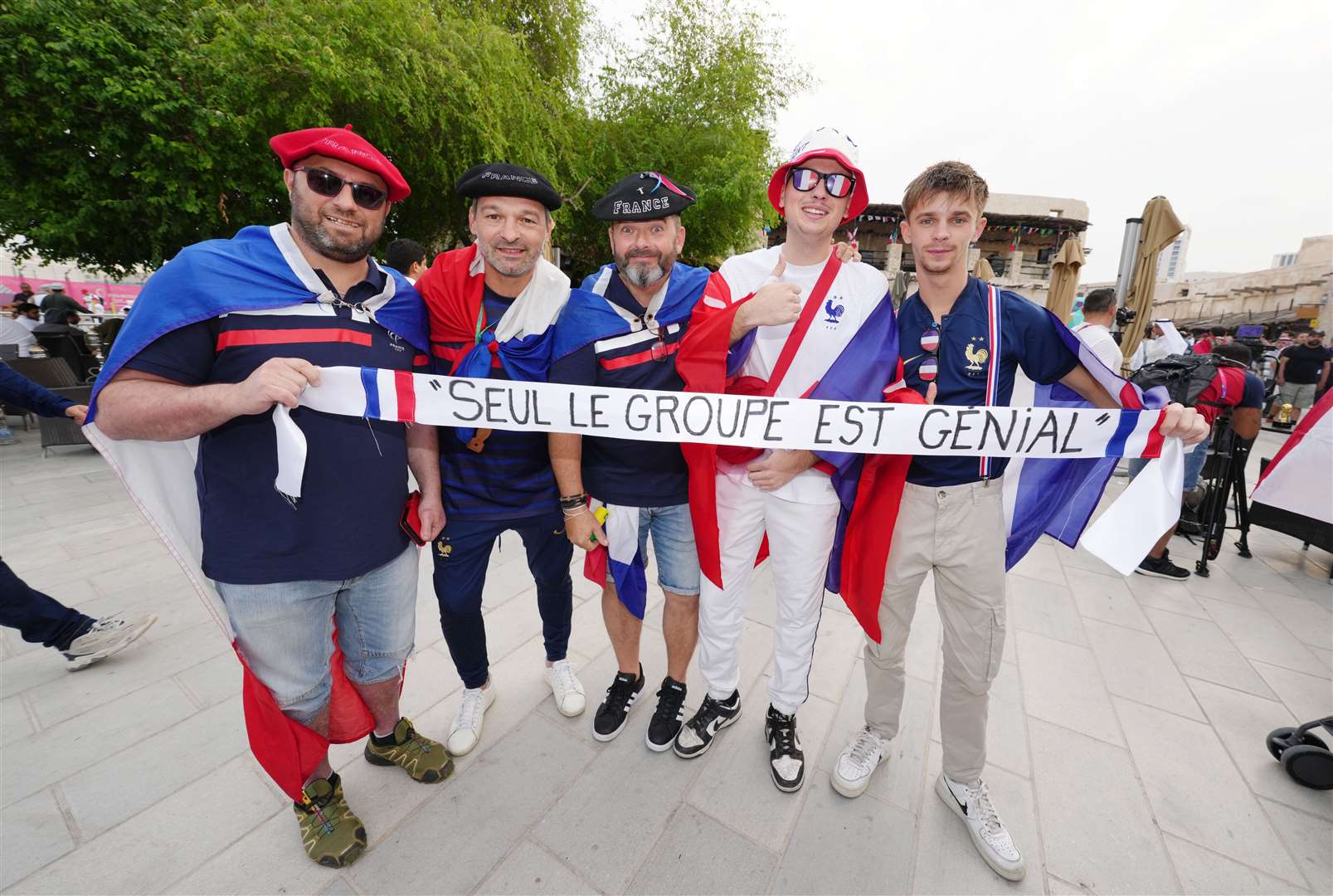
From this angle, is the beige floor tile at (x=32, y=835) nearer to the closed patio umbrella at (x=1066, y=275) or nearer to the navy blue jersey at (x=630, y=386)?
the navy blue jersey at (x=630, y=386)

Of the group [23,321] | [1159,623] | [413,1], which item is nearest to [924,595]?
[1159,623]

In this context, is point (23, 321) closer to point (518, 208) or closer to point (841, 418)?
point (518, 208)

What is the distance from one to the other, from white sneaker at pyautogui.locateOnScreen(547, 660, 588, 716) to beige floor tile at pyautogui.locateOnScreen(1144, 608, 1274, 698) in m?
3.67

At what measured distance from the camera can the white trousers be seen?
2184 mm

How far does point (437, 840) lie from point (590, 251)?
A: 16.8m

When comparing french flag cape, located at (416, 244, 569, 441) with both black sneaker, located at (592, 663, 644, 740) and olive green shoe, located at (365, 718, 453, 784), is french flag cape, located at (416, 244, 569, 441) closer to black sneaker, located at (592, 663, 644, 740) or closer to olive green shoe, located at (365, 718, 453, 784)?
olive green shoe, located at (365, 718, 453, 784)

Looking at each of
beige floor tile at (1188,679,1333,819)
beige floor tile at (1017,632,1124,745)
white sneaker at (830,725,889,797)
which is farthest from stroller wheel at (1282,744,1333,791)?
white sneaker at (830,725,889,797)

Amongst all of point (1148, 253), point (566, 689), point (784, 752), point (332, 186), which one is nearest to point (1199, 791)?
point (784, 752)

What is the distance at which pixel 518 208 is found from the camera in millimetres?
2014

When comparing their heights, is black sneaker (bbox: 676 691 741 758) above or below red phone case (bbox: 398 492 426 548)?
below

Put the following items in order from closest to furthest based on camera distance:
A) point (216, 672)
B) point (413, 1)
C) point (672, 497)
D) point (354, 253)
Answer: point (354, 253), point (672, 497), point (216, 672), point (413, 1)

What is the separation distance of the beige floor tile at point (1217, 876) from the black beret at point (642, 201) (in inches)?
126

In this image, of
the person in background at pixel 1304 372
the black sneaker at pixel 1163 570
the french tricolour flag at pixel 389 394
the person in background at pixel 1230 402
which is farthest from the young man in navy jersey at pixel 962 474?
the person in background at pixel 1304 372

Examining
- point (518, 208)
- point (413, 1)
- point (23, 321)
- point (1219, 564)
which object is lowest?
point (1219, 564)
